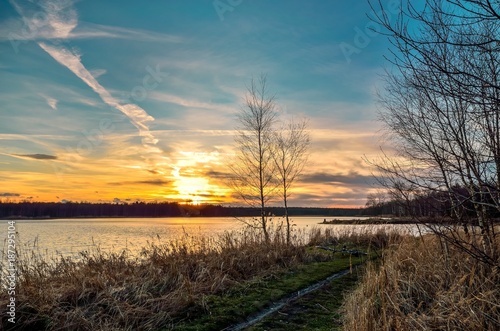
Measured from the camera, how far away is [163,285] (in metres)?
7.00

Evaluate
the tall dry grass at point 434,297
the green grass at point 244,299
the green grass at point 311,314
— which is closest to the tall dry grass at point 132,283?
the green grass at point 244,299

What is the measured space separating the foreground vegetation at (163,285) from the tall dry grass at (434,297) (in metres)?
2.28

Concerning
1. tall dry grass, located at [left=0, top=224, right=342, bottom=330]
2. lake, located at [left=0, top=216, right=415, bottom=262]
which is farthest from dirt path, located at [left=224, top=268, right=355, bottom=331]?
lake, located at [left=0, top=216, right=415, bottom=262]

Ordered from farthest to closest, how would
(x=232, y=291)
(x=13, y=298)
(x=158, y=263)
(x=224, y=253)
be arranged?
(x=224, y=253) < (x=158, y=263) < (x=232, y=291) < (x=13, y=298)

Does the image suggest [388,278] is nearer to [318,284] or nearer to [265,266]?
[318,284]

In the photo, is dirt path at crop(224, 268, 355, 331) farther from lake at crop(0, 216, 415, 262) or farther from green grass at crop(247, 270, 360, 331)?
lake at crop(0, 216, 415, 262)

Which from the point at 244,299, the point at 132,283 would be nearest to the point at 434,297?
the point at 244,299

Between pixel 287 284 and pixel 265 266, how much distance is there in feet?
5.22

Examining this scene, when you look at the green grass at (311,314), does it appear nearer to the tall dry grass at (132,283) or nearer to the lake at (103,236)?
the tall dry grass at (132,283)

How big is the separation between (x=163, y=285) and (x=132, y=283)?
2.00 feet

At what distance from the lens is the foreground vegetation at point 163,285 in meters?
5.35

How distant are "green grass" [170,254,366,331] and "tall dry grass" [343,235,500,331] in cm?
183

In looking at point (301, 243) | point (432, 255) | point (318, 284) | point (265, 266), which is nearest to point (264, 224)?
point (301, 243)

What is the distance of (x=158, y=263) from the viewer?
843 cm
